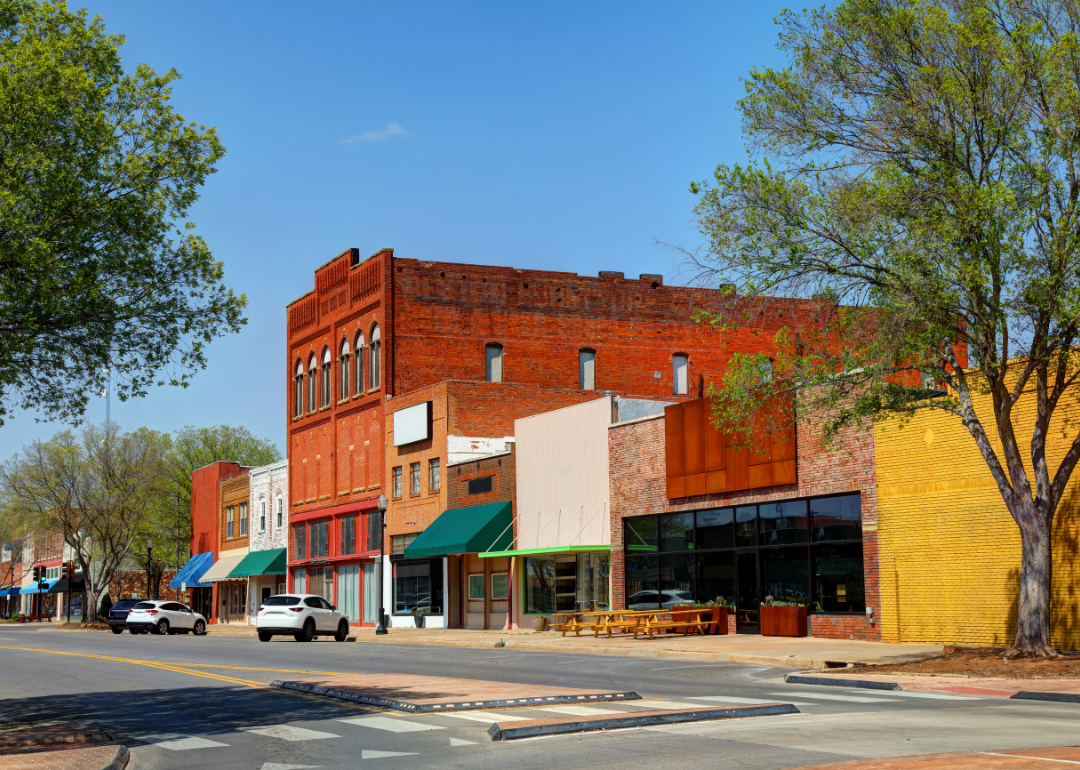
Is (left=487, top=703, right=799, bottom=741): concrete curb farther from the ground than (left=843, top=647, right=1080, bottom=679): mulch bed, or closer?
farther from the ground

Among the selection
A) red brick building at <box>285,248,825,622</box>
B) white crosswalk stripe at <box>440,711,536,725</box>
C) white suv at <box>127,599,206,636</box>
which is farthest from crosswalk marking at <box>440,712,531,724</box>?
white suv at <box>127,599,206,636</box>

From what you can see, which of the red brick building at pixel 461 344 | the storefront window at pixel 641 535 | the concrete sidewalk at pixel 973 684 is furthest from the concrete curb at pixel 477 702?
the red brick building at pixel 461 344

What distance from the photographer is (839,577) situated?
28.9m

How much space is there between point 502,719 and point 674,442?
72.1ft

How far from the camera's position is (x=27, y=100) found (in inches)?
565

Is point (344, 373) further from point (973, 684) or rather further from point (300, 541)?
point (973, 684)

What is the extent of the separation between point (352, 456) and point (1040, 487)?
131 ft

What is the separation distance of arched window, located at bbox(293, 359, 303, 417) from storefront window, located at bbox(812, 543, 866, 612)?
39.2m

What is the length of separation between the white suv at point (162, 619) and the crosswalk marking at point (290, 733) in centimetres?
3713

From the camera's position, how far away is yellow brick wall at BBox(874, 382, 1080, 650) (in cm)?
2369

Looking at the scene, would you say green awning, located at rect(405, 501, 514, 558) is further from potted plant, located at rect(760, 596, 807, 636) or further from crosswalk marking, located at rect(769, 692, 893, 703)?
Result: crosswalk marking, located at rect(769, 692, 893, 703)

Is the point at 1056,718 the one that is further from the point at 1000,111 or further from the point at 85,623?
the point at 85,623

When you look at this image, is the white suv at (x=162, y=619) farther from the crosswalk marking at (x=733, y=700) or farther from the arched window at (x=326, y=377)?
the crosswalk marking at (x=733, y=700)

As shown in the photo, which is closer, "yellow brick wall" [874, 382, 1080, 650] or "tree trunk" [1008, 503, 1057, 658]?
"tree trunk" [1008, 503, 1057, 658]
